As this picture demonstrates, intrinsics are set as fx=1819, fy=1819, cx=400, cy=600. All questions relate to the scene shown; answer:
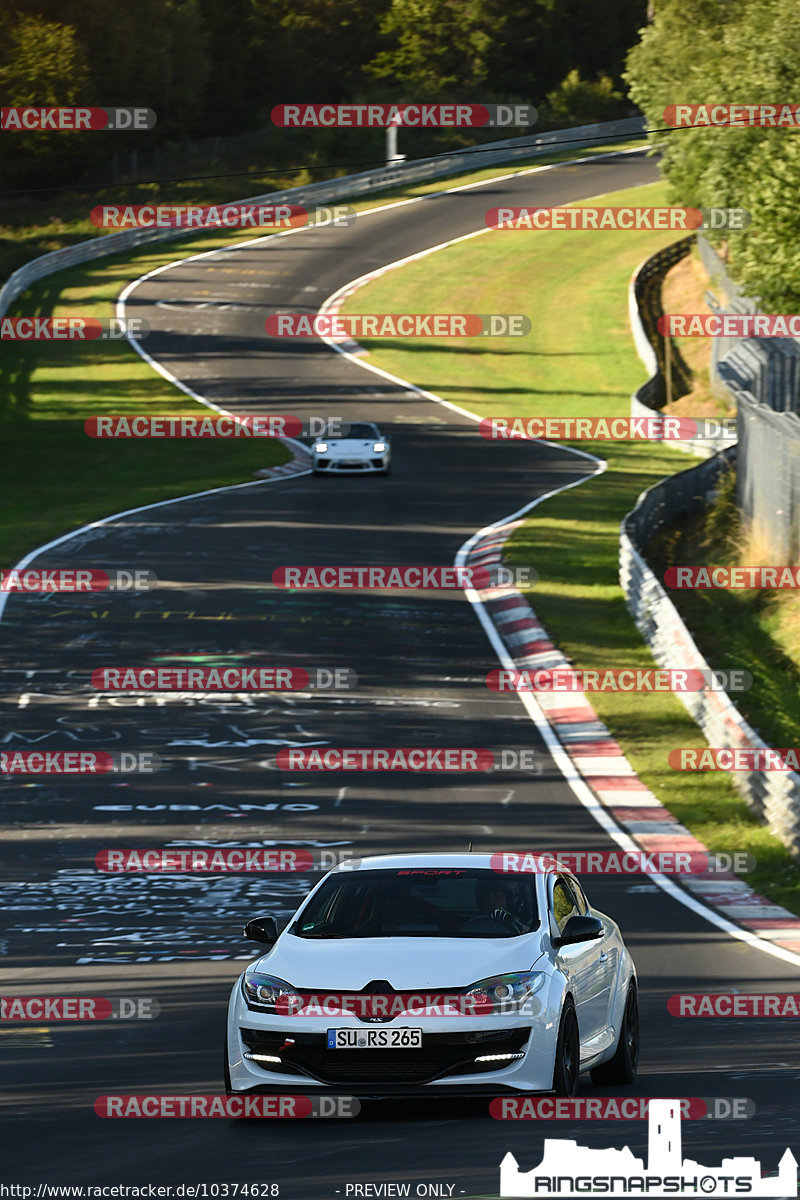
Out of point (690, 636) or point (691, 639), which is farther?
point (690, 636)

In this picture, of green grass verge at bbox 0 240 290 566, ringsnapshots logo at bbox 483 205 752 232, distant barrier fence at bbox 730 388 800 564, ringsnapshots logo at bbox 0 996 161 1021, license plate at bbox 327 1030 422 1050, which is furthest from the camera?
ringsnapshots logo at bbox 483 205 752 232

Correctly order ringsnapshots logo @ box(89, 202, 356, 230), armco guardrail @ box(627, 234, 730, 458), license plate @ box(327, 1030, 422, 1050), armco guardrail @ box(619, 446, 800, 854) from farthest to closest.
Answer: ringsnapshots logo @ box(89, 202, 356, 230)
armco guardrail @ box(627, 234, 730, 458)
armco guardrail @ box(619, 446, 800, 854)
license plate @ box(327, 1030, 422, 1050)

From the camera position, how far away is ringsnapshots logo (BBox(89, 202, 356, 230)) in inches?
2995

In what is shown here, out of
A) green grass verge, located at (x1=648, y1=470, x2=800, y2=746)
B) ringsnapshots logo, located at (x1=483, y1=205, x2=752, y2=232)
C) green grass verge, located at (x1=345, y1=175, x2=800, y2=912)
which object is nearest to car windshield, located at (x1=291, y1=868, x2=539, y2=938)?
green grass verge, located at (x1=345, y1=175, x2=800, y2=912)

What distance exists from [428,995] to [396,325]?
179 ft

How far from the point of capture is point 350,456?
129ft

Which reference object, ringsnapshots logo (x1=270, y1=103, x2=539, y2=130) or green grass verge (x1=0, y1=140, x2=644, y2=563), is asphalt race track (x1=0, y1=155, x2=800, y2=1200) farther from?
ringsnapshots logo (x1=270, y1=103, x2=539, y2=130)

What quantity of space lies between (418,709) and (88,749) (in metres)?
4.10

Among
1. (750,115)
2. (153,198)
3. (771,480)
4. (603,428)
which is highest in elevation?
(750,115)

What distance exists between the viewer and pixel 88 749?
20062 millimetres

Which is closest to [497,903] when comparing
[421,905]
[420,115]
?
[421,905]

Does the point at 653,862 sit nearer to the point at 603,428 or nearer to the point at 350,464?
the point at 350,464

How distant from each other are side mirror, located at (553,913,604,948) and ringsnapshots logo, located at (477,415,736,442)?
35.6 metres

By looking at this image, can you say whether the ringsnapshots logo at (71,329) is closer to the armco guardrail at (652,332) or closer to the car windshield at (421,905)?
the armco guardrail at (652,332)
